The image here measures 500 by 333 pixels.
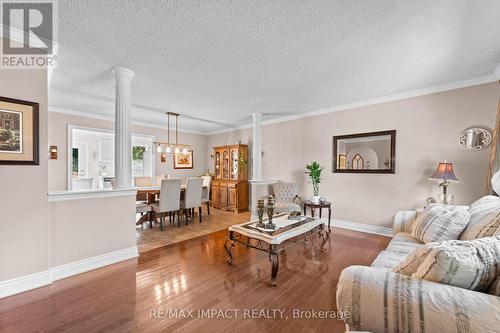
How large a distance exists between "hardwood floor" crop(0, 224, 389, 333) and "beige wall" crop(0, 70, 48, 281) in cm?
32

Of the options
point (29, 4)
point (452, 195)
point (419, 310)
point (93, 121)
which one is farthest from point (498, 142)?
Result: point (93, 121)

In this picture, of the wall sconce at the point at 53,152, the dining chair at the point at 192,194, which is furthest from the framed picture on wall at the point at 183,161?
the wall sconce at the point at 53,152

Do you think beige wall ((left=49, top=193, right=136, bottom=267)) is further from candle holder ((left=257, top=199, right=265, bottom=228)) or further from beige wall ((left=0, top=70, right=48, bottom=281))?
candle holder ((left=257, top=199, right=265, bottom=228))

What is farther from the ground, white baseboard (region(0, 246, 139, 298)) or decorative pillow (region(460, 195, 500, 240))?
decorative pillow (region(460, 195, 500, 240))

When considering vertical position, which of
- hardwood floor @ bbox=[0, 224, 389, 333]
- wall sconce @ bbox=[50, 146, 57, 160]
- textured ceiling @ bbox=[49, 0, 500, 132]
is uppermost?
textured ceiling @ bbox=[49, 0, 500, 132]

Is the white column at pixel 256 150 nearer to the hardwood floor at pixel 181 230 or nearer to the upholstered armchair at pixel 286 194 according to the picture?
the upholstered armchair at pixel 286 194

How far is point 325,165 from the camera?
447 cm

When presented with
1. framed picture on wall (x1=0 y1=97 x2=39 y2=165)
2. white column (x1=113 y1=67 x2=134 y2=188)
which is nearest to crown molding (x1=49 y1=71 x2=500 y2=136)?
white column (x1=113 y1=67 x2=134 y2=188)

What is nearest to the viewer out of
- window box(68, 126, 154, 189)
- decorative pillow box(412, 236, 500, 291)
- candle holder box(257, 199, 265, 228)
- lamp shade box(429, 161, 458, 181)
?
decorative pillow box(412, 236, 500, 291)

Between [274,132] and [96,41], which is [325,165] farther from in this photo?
[96,41]

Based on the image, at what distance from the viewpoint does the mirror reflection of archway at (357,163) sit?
4008 mm

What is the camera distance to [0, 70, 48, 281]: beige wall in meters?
1.95
